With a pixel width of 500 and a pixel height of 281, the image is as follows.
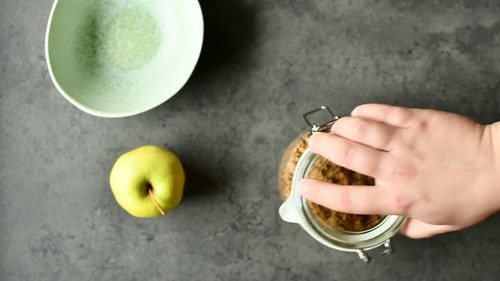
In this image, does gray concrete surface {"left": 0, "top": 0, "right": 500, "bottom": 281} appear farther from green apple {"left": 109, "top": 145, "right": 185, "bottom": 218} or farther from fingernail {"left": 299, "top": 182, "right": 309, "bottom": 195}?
fingernail {"left": 299, "top": 182, "right": 309, "bottom": 195}

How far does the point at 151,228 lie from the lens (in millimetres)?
737

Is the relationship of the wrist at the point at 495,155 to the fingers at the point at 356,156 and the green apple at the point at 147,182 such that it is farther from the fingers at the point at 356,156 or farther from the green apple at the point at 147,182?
the green apple at the point at 147,182

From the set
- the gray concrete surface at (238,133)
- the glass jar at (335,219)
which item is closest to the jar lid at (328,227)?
the glass jar at (335,219)

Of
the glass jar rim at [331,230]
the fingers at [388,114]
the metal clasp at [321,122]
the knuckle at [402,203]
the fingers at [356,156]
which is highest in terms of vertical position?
the fingers at [388,114]

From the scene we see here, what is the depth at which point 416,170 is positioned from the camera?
571 mm

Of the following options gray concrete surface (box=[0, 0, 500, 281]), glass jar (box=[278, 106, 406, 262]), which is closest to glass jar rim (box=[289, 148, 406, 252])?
glass jar (box=[278, 106, 406, 262])

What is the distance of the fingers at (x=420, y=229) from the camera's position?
0.66 meters

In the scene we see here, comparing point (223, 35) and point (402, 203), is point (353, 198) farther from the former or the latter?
point (223, 35)

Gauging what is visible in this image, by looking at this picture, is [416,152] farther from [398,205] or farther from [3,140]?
[3,140]

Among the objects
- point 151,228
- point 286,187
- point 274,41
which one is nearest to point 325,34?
point 274,41

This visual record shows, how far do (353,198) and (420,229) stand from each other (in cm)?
15

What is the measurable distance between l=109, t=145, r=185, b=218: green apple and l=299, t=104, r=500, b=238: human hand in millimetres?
175

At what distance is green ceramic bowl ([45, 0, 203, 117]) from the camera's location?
711 millimetres

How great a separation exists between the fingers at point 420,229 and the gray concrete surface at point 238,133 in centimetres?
6
